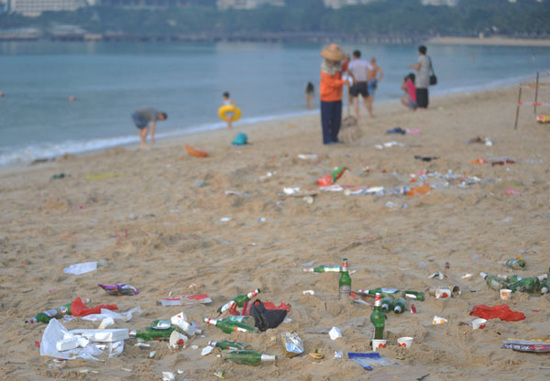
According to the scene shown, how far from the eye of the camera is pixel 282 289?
4.91m

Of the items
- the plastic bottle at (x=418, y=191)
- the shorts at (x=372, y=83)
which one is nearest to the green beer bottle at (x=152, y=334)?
the plastic bottle at (x=418, y=191)

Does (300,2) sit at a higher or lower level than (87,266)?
higher

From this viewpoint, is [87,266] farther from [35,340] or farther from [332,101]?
[332,101]

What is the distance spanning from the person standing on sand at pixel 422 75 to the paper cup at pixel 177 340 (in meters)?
11.6

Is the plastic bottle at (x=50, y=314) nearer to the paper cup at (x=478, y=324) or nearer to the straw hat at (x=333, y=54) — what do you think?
Answer: the paper cup at (x=478, y=324)

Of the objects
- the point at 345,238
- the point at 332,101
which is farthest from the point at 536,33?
the point at 345,238

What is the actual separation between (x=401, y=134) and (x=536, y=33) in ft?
26.3

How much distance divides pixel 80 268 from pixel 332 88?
6374 millimetres

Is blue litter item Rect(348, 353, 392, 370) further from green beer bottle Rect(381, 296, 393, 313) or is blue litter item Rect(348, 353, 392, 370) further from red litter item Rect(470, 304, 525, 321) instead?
red litter item Rect(470, 304, 525, 321)

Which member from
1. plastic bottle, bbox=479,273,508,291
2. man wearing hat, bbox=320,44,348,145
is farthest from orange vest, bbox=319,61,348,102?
plastic bottle, bbox=479,273,508,291

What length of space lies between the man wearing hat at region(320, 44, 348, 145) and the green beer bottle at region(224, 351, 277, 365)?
767 centimetres

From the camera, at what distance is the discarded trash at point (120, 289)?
500cm

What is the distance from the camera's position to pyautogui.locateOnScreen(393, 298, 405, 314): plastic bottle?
14.3 feet

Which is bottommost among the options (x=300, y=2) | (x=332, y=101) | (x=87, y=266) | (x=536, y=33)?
(x=87, y=266)
